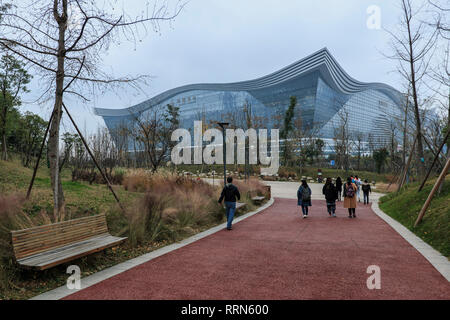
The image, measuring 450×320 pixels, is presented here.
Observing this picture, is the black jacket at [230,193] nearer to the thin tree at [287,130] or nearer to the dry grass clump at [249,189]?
the dry grass clump at [249,189]

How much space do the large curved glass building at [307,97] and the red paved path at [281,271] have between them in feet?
196

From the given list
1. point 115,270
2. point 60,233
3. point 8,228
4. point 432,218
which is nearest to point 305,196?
point 432,218

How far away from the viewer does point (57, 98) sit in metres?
6.87

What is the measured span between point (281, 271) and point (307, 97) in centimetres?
7713

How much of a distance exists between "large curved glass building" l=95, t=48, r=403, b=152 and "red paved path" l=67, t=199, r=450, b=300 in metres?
59.8

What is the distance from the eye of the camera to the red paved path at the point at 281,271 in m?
4.04

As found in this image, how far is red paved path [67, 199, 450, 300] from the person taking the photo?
4043mm

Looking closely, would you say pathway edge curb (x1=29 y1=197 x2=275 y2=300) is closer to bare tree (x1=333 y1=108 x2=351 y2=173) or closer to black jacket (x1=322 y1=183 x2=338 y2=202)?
black jacket (x1=322 y1=183 x2=338 y2=202)

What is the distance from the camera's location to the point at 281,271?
4953mm

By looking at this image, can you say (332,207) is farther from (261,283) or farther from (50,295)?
(50,295)

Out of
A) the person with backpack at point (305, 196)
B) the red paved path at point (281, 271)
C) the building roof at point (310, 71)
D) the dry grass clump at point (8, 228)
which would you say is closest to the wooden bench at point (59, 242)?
the dry grass clump at point (8, 228)

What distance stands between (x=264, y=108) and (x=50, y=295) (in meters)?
84.3

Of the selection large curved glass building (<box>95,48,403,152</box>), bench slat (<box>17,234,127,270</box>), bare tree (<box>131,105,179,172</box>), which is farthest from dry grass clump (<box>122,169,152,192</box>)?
large curved glass building (<box>95,48,403,152</box>)

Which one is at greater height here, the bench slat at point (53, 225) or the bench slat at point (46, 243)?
the bench slat at point (53, 225)
